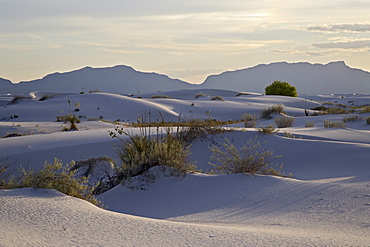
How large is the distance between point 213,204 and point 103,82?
183 meters

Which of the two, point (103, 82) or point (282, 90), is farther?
point (103, 82)

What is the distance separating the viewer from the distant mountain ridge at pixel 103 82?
16700 cm

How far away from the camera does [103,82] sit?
185m

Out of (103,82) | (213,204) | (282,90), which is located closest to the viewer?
(213,204)

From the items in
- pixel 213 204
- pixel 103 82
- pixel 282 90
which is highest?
pixel 103 82

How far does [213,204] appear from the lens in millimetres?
5867

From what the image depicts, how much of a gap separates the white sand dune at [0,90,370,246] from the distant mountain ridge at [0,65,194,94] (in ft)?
497

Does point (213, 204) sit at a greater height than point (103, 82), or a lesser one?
lesser

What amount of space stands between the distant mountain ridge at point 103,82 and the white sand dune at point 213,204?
152 m

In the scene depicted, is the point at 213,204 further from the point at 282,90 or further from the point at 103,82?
the point at 103,82

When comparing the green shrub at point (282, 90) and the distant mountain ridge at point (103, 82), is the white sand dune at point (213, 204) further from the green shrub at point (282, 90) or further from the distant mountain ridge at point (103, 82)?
the distant mountain ridge at point (103, 82)

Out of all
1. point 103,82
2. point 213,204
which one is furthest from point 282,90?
point 103,82

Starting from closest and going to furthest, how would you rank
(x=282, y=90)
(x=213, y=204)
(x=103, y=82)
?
(x=213, y=204), (x=282, y=90), (x=103, y=82)

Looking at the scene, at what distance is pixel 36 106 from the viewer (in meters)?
24.5
